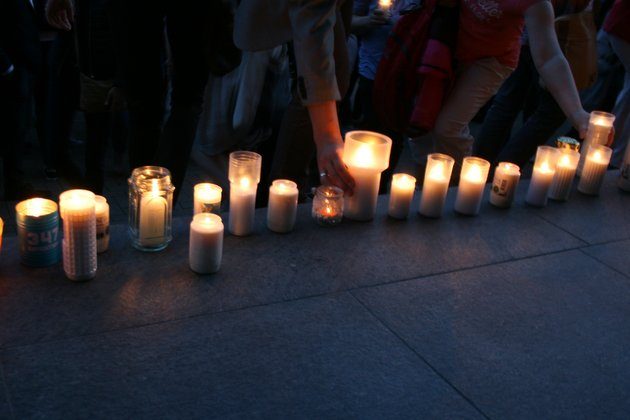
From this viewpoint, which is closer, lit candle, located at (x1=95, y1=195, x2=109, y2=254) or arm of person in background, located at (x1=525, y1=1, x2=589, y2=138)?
lit candle, located at (x1=95, y1=195, x2=109, y2=254)

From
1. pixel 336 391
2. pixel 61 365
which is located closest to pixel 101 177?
pixel 61 365

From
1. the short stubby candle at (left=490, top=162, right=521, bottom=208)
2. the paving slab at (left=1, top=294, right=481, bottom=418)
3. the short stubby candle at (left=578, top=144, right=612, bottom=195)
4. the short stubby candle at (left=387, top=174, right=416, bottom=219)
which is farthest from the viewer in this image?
the short stubby candle at (left=578, top=144, right=612, bottom=195)

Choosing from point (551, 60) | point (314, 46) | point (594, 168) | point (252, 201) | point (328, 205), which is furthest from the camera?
point (594, 168)

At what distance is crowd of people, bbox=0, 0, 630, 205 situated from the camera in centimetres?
221

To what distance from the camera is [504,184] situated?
2.57 metres

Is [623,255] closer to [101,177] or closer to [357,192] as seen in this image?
[357,192]

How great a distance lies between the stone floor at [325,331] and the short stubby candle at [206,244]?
0.12ft

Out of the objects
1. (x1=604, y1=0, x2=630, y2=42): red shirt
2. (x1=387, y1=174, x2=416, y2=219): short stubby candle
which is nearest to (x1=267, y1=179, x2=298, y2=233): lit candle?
(x1=387, y1=174, x2=416, y2=219): short stubby candle

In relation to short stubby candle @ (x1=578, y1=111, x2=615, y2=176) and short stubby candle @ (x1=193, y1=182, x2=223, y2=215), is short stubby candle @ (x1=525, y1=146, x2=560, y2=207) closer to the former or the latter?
short stubby candle @ (x1=578, y1=111, x2=615, y2=176)

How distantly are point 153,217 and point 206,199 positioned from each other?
19 centimetres

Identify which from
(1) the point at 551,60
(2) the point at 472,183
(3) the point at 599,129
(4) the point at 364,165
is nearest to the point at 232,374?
(4) the point at 364,165

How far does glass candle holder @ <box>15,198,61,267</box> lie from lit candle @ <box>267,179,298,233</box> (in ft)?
2.13

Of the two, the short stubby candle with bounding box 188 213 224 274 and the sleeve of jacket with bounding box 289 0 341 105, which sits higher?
the sleeve of jacket with bounding box 289 0 341 105

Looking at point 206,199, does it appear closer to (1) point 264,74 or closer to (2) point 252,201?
(2) point 252,201
